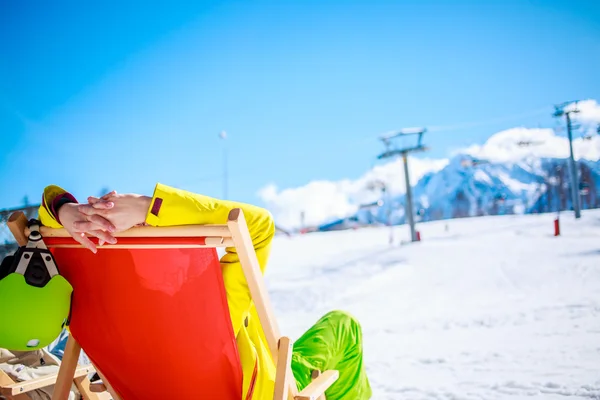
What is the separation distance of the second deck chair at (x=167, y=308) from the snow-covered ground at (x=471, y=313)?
219 cm

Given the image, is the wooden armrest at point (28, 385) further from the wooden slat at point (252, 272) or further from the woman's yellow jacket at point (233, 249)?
the wooden slat at point (252, 272)

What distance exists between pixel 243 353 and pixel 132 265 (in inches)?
20.1

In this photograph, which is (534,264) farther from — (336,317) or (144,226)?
(144,226)

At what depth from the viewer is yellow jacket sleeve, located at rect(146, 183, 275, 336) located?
47.9 inches

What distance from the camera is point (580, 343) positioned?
4.12 meters

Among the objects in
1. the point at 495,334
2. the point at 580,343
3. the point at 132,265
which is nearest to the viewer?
the point at 132,265

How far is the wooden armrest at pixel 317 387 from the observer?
150 centimetres

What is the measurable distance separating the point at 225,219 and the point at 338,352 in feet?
4.43

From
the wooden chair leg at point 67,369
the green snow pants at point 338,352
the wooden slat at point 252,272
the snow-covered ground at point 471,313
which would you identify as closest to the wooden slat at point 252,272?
the wooden slat at point 252,272

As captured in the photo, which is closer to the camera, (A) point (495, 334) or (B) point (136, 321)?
(B) point (136, 321)

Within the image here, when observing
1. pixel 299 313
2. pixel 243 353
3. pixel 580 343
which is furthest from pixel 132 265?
pixel 299 313

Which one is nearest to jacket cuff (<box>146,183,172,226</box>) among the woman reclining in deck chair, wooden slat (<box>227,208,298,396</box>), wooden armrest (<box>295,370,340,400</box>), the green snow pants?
the woman reclining in deck chair

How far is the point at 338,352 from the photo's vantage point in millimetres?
2299

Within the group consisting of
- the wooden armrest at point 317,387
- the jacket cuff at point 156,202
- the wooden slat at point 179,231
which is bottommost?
the wooden armrest at point 317,387
